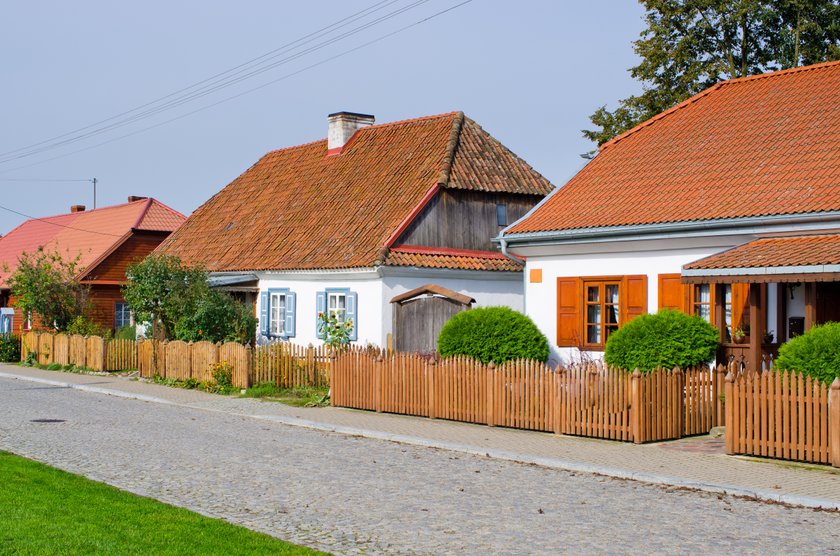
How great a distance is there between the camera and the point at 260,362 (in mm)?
24219

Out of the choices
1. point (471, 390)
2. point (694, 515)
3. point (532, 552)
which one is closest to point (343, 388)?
point (471, 390)

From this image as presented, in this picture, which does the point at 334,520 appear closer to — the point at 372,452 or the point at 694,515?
the point at 694,515

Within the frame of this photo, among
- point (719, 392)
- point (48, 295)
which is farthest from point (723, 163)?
point (48, 295)

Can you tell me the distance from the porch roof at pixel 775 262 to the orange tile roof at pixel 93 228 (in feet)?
99.2

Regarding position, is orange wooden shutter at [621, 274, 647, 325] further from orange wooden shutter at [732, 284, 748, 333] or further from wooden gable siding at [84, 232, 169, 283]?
wooden gable siding at [84, 232, 169, 283]

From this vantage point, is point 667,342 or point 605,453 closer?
point 605,453

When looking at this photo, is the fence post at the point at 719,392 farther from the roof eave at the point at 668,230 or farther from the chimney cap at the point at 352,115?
the chimney cap at the point at 352,115

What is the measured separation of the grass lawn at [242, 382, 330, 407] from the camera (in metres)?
21.4

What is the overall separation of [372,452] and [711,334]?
6251 mm

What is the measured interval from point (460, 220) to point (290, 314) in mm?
5290

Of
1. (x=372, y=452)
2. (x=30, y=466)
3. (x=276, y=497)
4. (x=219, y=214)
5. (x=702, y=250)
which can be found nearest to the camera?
(x=276, y=497)

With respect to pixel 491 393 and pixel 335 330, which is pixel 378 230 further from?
pixel 491 393

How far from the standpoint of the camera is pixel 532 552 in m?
8.27

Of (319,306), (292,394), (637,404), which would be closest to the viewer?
(637,404)
